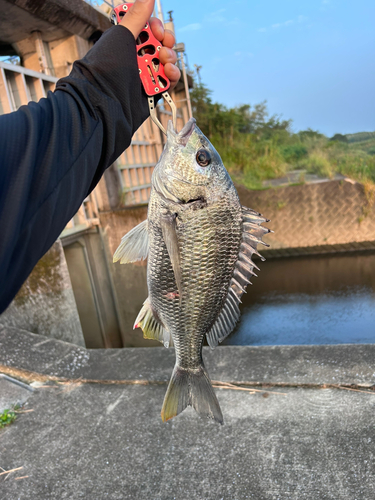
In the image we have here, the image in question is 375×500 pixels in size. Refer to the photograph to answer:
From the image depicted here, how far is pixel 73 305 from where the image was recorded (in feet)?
16.5

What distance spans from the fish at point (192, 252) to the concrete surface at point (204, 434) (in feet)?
2.29

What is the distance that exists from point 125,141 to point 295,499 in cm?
186

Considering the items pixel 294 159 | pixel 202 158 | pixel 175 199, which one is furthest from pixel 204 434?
pixel 294 159

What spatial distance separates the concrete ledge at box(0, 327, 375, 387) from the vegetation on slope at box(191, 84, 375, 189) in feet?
26.3

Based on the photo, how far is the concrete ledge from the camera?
2738 millimetres

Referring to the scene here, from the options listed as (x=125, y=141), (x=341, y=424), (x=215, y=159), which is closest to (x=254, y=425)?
(x=341, y=424)

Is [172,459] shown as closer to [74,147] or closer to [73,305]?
[74,147]

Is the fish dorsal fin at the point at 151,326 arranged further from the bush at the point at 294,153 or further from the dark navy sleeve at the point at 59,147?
the bush at the point at 294,153

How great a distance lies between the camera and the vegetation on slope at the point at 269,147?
37.7ft

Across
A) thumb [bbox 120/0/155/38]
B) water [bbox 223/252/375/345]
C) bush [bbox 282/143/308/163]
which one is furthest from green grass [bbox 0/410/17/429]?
bush [bbox 282/143/308/163]

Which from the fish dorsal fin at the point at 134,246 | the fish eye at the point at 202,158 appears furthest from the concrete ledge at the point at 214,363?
the fish eye at the point at 202,158

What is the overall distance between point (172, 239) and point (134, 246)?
27 cm

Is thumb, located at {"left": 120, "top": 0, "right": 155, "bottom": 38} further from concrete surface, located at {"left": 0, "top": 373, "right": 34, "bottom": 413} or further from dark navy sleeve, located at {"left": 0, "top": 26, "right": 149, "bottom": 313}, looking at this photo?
concrete surface, located at {"left": 0, "top": 373, "right": 34, "bottom": 413}

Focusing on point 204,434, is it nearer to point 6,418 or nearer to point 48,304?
point 6,418
